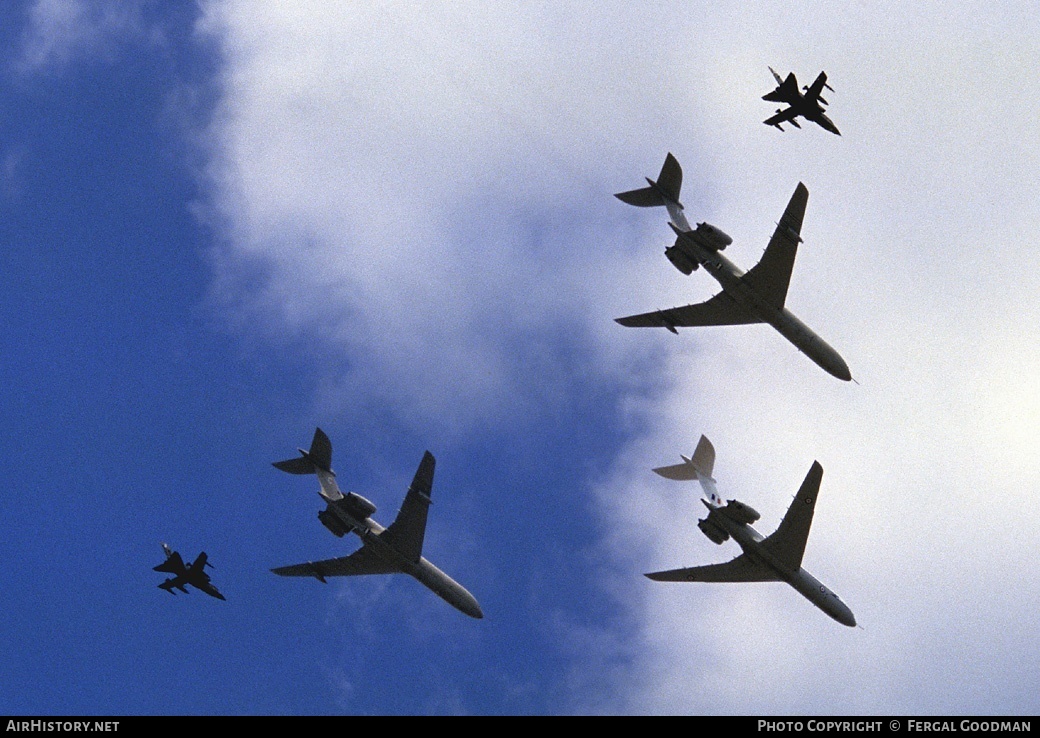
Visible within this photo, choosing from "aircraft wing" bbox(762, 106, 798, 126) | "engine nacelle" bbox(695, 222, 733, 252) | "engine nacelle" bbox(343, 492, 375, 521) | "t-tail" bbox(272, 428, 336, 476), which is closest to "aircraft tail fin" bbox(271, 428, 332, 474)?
"t-tail" bbox(272, 428, 336, 476)

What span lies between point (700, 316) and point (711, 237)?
8.37 metres

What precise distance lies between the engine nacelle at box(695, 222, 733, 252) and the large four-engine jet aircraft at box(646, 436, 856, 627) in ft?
56.1

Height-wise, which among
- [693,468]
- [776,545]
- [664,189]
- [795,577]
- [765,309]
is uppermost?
[664,189]

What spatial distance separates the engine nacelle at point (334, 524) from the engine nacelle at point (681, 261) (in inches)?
1186

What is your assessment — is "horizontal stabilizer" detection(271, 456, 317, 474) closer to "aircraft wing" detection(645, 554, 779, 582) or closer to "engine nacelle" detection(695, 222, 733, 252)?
"aircraft wing" detection(645, 554, 779, 582)

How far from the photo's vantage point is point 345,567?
98812 mm

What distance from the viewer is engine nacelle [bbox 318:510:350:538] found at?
9388 cm

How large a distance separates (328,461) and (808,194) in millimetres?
40615

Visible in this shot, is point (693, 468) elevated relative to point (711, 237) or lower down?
lower down

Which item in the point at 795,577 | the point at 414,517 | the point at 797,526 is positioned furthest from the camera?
the point at 414,517

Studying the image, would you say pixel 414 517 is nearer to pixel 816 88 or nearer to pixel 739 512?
pixel 739 512

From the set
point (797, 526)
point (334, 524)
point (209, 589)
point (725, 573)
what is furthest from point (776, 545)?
point (209, 589)

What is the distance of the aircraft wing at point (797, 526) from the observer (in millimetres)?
87062
